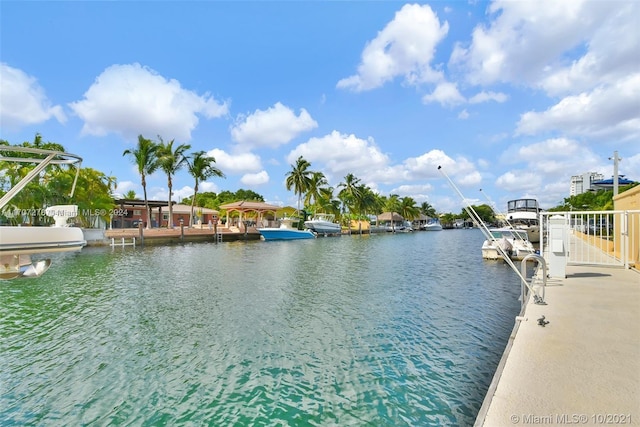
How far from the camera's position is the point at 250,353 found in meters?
6.08

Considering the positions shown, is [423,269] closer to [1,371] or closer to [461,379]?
[461,379]

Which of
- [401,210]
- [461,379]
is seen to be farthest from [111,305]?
[401,210]

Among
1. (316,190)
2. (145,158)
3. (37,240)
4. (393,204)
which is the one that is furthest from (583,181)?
(37,240)

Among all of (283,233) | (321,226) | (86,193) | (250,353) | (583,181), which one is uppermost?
(583,181)

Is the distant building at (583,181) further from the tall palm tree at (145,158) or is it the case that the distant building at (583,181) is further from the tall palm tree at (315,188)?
the tall palm tree at (145,158)

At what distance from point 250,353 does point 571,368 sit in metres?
4.73

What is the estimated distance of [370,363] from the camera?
5.59 metres

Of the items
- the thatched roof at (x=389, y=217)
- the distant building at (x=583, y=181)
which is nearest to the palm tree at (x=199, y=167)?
the thatched roof at (x=389, y=217)

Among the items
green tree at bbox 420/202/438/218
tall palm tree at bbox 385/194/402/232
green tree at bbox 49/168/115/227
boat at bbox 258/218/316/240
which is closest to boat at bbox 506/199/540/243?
boat at bbox 258/218/316/240

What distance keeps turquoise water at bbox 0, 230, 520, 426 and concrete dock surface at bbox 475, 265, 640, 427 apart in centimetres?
103

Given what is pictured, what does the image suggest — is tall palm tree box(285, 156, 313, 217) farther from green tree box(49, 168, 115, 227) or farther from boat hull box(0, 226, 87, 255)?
boat hull box(0, 226, 87, 255)

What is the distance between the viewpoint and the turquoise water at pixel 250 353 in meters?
4.34

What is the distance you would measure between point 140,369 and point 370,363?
377 centimetres

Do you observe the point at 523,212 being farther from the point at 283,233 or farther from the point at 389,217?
the point at 389,217
